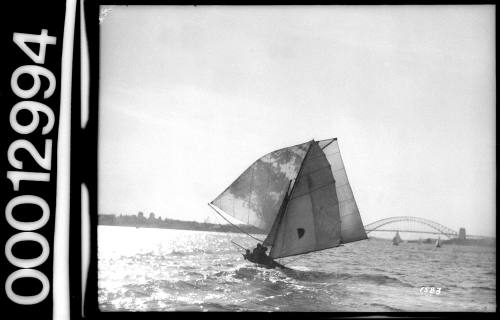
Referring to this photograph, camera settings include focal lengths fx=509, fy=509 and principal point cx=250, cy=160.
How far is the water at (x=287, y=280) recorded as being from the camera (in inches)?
167

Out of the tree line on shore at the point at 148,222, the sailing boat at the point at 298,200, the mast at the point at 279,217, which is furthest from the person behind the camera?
the mast at the point at 279,217

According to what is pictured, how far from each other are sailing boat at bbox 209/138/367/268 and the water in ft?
1.04

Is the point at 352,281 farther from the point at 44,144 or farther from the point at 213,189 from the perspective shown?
the point at 44,144

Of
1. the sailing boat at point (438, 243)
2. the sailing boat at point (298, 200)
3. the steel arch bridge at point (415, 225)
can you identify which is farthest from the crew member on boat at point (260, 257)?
the sailing boat at point (438, 243)

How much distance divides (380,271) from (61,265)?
8.23 feet

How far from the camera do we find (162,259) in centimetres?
440

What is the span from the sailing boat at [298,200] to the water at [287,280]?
1.04ft

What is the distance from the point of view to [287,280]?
447 centimetres

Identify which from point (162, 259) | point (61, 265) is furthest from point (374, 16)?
point (61, 265)

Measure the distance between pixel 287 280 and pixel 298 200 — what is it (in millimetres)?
794

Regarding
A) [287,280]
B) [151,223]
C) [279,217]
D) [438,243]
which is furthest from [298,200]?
[151,223]

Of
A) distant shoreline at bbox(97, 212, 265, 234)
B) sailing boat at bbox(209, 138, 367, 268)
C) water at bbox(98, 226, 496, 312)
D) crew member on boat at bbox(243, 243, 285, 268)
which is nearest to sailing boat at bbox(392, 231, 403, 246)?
water at bbox(98, 226, 496, 312)

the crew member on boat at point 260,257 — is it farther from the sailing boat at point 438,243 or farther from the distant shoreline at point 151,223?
the sailing boat at point 438,243

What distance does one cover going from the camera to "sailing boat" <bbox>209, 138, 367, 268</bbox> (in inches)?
177
